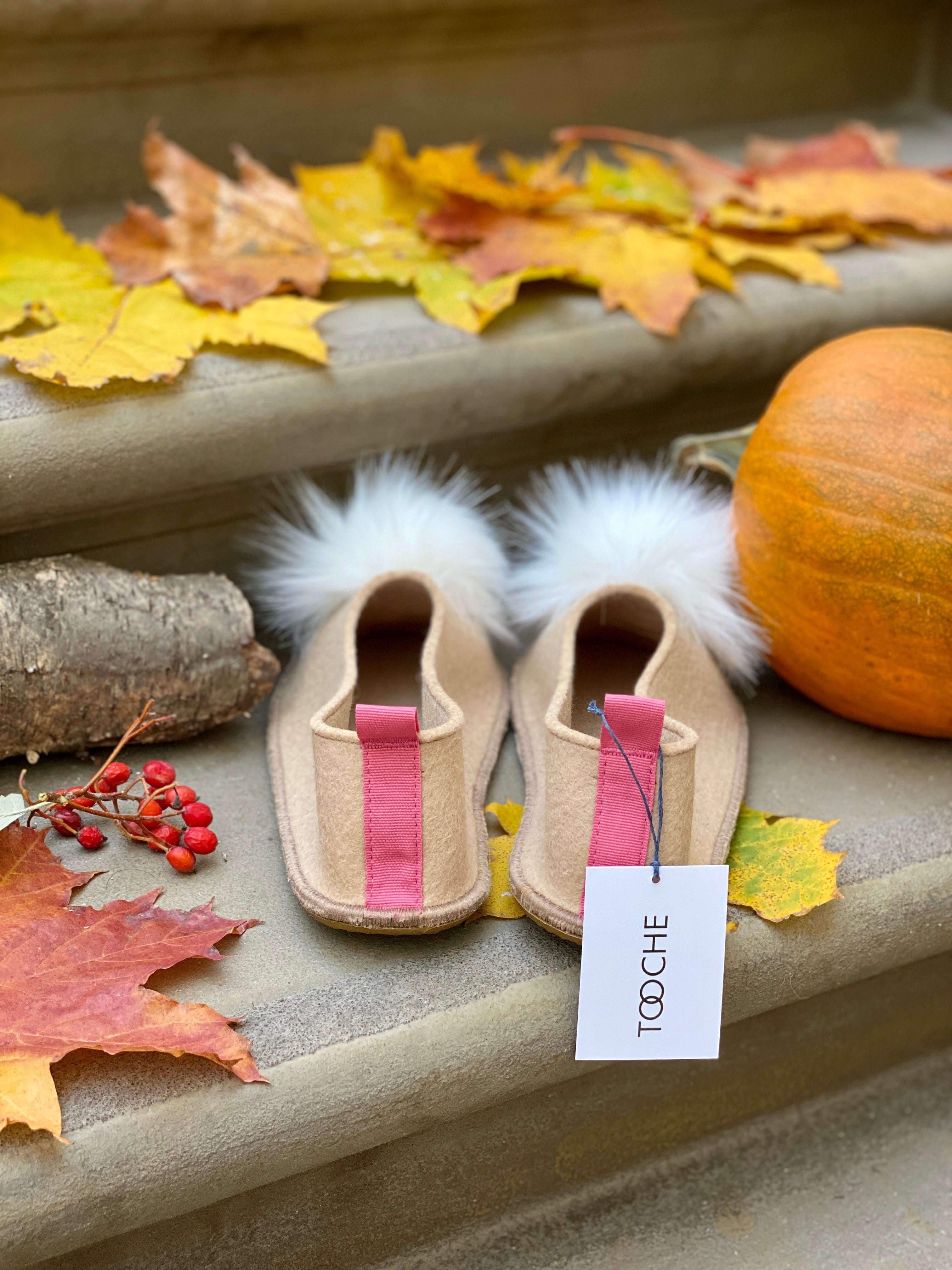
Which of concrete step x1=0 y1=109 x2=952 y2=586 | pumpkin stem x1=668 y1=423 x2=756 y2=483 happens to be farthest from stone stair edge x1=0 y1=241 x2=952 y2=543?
pumpkin stem x1=668 y1=423 x2=756 y2=483

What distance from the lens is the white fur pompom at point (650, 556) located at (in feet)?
3.22

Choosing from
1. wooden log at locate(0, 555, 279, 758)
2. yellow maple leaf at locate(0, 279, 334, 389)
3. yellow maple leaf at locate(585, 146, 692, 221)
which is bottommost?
Result: wooden log at locate(0, 555, 279, 758)

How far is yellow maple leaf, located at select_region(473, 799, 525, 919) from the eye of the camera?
823 mm

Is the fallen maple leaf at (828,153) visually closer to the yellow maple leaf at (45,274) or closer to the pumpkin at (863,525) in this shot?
the pumpkin at (863,525)

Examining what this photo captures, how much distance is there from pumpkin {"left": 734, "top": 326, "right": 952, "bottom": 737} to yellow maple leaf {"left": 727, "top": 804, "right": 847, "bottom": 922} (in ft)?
0.48

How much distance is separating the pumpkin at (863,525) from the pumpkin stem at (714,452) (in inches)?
2.6

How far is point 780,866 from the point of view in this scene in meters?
0.86

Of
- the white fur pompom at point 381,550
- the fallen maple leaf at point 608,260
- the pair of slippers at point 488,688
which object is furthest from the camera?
the fallen maple leaf at point 608,260

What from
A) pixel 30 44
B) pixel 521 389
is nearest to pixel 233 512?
pixel 521 389

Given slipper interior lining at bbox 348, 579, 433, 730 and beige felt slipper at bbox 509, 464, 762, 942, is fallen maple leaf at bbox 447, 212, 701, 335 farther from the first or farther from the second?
slipper interior lining at bbox 348, 579, 433, 730

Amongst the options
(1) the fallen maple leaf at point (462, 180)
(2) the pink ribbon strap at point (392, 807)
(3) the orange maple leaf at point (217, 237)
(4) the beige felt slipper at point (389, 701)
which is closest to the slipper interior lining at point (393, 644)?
(4) the beige felt slipper at point (389, 701)

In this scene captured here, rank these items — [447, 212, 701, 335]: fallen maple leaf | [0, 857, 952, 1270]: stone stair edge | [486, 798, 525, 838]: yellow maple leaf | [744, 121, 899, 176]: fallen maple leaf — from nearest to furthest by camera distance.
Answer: [0, 857, 952, 1270]: stone stair edge → [486, 798, 525, 838]: yellow maple leaf → [447, 212, 701, 335]: fallen maple leaf → [744, 121, 899, 176]: fallen maple leaf

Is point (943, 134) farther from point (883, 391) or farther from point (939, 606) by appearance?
point (939, 606)

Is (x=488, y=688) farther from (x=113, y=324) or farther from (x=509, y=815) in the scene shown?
(x=113, y=324)
